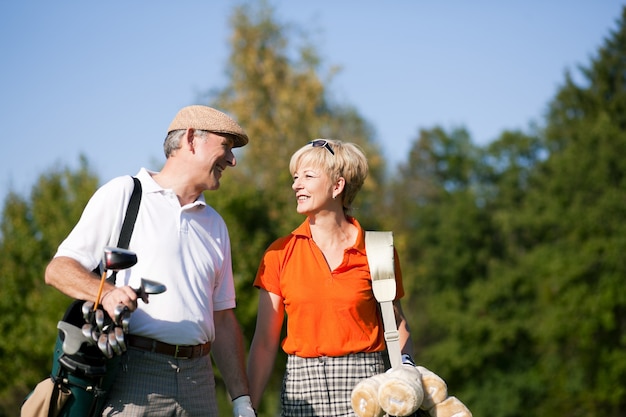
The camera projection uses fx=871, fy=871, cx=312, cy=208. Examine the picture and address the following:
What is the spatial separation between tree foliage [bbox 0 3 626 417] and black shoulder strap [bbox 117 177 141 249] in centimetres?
2172

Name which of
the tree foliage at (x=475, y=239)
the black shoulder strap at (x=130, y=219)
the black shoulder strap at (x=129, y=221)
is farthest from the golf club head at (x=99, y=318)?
the tree foliage at (x=475, y=239)

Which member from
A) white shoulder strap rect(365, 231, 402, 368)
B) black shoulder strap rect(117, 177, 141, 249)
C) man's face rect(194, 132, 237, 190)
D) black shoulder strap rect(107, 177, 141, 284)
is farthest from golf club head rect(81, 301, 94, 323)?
white shoulder strap rect(365, 231, 402, 368)

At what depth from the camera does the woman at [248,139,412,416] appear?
5031 mm

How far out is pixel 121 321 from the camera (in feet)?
13.1

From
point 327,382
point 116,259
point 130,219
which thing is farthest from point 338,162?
point 116,259

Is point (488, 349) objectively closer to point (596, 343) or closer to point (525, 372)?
point (525, 372)

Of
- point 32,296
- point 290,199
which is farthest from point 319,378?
point 32,296

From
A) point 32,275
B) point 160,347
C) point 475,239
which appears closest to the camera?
point 160,347

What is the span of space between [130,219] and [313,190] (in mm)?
1296

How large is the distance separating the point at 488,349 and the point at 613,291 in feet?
22.7

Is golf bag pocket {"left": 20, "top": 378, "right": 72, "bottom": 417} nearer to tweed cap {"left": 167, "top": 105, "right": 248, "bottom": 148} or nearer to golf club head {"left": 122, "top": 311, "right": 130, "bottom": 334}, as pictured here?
golf club head {"left": 122, "top": 311, "right": 130, "bottom": 334}

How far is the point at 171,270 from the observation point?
14.8ft

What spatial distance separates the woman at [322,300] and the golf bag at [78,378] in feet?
4.05

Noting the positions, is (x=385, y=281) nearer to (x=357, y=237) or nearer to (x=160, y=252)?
(x=357, y=237)
